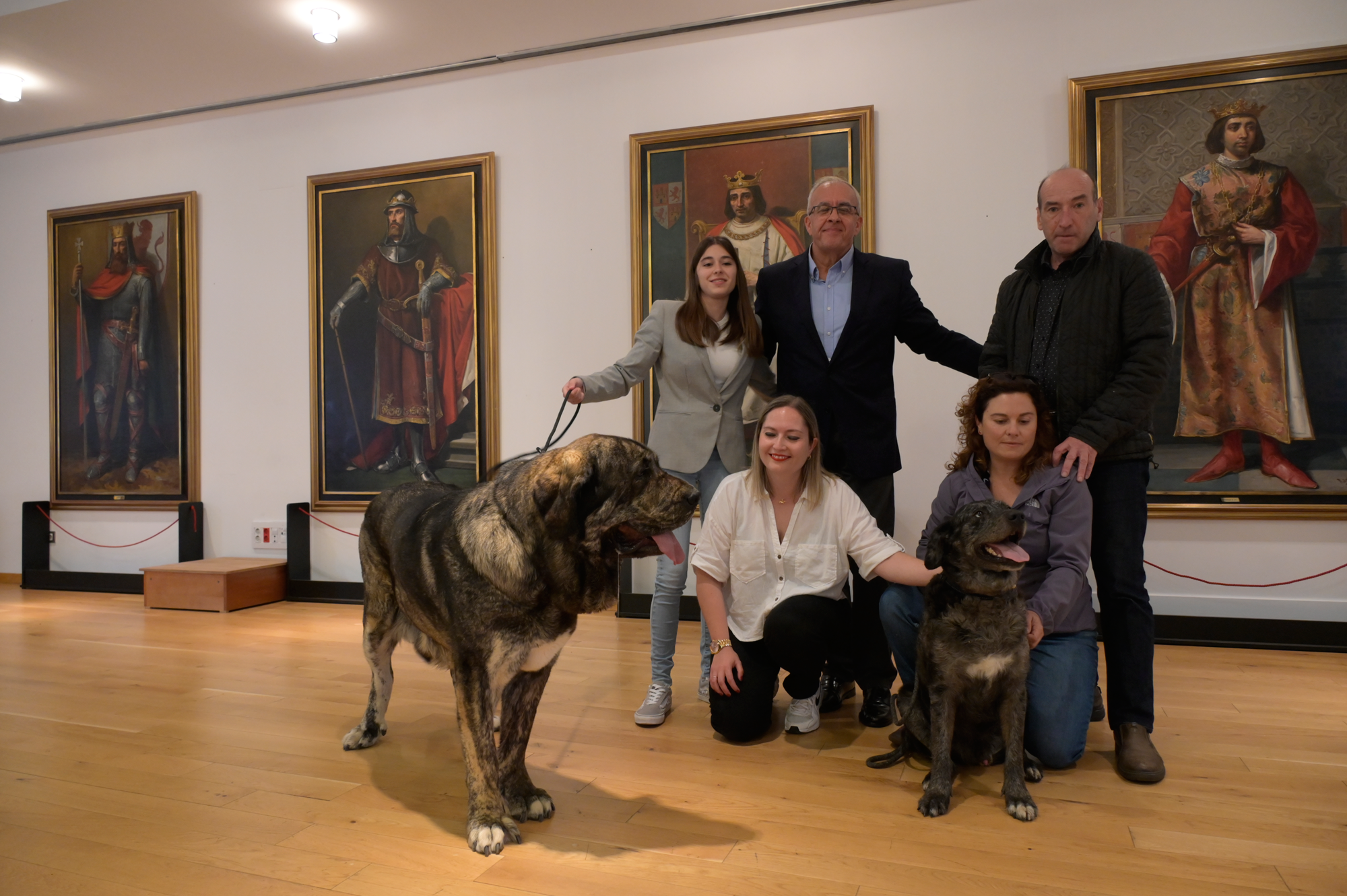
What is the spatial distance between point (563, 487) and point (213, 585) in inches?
182

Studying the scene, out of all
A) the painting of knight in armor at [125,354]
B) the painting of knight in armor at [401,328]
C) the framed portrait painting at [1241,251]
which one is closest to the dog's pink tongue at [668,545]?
the framed portrait painting at [1241,251]

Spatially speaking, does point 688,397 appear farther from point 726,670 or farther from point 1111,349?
point 1111,349

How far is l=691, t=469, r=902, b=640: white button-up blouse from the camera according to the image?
279 cm

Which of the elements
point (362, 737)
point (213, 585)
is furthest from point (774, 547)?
point (213, 585)

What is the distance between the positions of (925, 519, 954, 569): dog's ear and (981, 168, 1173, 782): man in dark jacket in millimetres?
481

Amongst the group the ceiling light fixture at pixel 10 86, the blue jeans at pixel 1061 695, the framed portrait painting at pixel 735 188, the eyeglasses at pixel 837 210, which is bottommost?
the blue jeans at pixel 1061 695

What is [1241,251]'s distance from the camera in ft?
14.0

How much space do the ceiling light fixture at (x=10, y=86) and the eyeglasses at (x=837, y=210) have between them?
5.85 m

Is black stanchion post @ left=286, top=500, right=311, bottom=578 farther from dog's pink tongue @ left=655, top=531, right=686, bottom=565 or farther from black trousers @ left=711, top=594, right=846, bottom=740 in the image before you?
dog's pink tongue @ left=655, top=531, right=686, bottom=565

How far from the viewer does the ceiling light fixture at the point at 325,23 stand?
4863 mm

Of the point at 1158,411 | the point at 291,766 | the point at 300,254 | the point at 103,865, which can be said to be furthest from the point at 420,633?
the point at 300,254

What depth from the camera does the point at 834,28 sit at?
494 centimetres

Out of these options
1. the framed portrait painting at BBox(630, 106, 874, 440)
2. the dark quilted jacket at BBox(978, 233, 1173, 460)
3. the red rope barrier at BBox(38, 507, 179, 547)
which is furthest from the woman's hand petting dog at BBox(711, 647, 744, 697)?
the red rope barrier at BBox(38, 507, 179, 547)

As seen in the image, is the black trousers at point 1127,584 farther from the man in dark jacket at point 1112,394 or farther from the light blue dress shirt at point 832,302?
the light blue dress shirt at point 832,302
